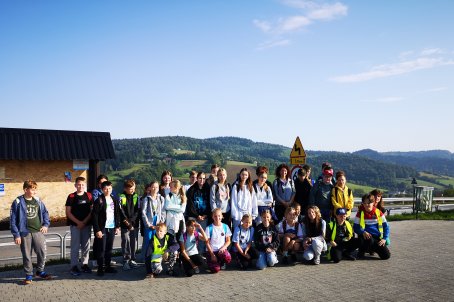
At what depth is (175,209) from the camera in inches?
328

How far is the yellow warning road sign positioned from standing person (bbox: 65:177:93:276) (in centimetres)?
600

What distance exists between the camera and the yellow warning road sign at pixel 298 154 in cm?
1144

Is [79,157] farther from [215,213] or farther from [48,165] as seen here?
[215,213]

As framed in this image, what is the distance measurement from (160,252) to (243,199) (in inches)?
85.0

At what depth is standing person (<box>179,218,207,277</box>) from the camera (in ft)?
25.7

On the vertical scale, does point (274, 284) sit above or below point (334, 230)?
below

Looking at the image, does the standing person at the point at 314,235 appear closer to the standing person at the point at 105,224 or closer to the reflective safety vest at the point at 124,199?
the reflective safety vest at the point at 124,199

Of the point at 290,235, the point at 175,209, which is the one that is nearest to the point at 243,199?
the point at 290,235

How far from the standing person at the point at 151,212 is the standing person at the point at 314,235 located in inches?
124

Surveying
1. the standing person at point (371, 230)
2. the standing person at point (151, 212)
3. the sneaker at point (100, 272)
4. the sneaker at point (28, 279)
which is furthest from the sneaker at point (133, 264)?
the standing person at point (371, 230)

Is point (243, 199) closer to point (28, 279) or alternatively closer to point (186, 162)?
point (28, 279)

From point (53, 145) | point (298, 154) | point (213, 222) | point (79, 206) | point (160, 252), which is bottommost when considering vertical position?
point (160, 252)

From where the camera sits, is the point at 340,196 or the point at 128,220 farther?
the point at 340,196

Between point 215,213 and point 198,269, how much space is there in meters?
1.17
